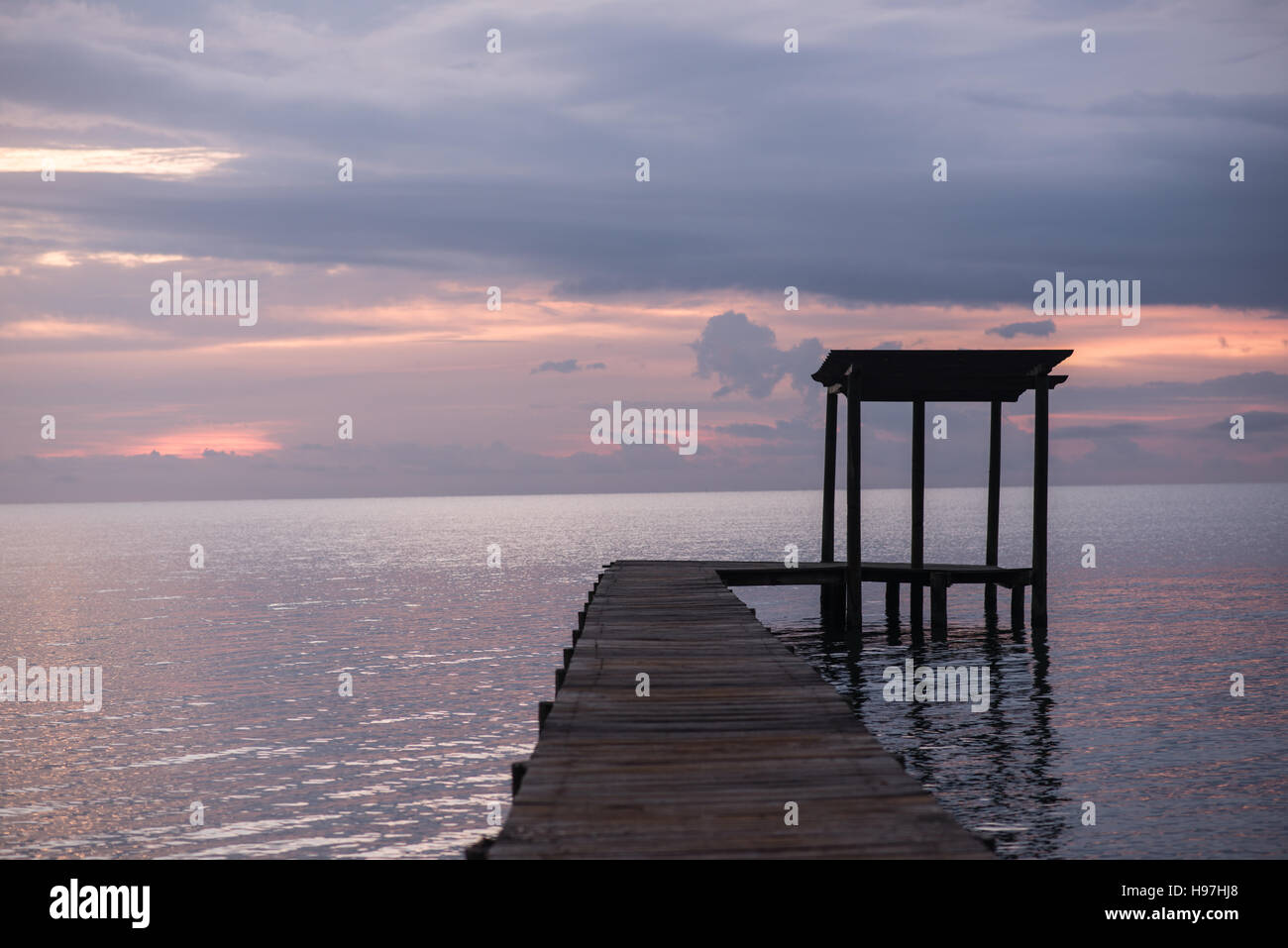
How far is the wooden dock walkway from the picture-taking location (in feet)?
19.1

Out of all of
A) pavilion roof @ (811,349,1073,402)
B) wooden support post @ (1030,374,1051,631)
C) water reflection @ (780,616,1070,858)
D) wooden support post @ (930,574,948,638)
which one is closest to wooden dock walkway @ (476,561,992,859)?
water reflection @ (780,616,1070,858)

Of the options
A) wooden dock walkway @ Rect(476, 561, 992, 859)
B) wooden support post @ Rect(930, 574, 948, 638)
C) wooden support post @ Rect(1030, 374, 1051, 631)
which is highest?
wooden support post @ Rect(1030, 374, 1051, 631)

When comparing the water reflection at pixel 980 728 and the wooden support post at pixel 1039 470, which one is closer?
the water reflection at pixel 980 728

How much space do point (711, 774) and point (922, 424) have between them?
2099cm

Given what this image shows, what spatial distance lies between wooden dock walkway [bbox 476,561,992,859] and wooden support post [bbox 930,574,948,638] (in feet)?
45.6

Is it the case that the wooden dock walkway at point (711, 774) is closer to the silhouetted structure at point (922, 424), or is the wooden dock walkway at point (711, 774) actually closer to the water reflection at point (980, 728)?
the water reflection at point (980, 728)

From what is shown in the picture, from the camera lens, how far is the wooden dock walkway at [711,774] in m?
5.82

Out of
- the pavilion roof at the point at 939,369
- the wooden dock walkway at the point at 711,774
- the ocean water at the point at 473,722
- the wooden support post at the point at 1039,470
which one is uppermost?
the pavilion roof at the point at 939,369

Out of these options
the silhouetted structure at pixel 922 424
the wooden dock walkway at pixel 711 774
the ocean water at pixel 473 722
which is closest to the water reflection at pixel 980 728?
the ocean water at pixel 473 722

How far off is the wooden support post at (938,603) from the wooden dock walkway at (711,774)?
548 inches

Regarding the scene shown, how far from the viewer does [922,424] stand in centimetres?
2708

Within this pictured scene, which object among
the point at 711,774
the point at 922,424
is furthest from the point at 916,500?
the point at 711,774

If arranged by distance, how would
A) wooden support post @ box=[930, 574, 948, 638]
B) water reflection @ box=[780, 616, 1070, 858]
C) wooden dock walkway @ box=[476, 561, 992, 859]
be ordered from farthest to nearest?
1. wooden support post @ box=[930, 574, 948, 638]
2. water reflection @ box=[780, 616, 1070, 858]
3. wooden dock walkway @ box=[476, 561, 992, 859]

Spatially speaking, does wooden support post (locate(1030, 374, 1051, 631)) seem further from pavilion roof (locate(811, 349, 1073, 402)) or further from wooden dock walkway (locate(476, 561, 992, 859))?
wooden dock walkway (locate(476, 561, 992, 859))
